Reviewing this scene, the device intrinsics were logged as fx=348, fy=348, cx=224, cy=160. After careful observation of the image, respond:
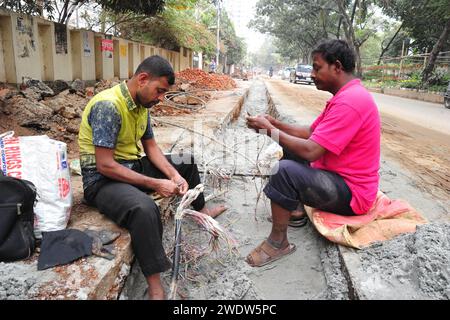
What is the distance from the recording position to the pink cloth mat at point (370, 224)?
251 cm

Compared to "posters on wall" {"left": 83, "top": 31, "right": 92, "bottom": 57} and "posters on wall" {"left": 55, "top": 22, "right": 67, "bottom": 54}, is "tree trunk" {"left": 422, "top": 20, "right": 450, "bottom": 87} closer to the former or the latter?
"posters on wall" {"left": 83, "top": 31, "right": 92, "bottom": 57}

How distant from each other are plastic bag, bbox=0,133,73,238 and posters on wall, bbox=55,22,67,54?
19.4ft

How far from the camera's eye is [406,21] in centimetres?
2209

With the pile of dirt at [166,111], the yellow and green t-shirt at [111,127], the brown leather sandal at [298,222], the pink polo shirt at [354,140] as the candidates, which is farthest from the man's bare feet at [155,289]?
the pile of dirt at [166,111]

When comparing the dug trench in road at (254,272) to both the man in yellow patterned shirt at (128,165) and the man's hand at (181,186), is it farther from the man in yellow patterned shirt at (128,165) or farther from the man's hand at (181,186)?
the man's hand at (181,186)

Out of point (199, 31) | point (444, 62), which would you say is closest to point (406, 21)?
point (444, 62)

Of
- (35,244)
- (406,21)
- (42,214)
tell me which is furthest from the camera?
(406,21)

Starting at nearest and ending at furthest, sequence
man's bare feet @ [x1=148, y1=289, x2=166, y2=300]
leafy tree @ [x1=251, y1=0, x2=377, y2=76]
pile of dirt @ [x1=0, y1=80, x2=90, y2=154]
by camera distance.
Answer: man's bare feet @ [x1=148, y1=289, x2=166, y2=300] → pile of dirt @ [x1=0, y1=80, x2=90, y2=154] → leafy tree @ [x1=251, y1=0, x2=377, y2=76]

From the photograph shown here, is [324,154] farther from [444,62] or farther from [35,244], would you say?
[444,62]

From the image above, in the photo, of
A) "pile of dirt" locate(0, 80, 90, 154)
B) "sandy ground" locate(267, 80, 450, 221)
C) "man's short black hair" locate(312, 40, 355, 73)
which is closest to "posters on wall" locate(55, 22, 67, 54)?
"pile of dirt" locate(0, 80, 90, 154)

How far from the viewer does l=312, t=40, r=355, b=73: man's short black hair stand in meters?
2.47

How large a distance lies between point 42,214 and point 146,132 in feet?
3.40

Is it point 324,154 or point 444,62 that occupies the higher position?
point 444,62

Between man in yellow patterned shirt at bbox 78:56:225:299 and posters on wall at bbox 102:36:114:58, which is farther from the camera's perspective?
posters on wall at bbox 102:36:114:58
